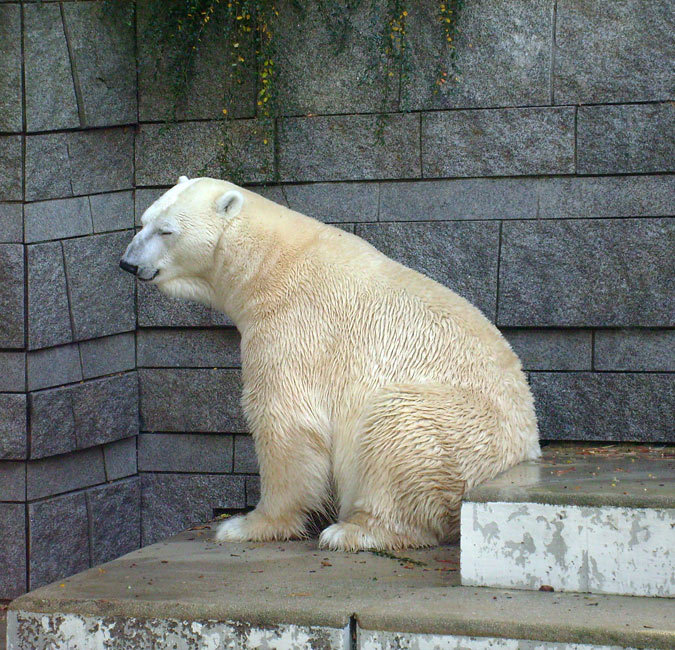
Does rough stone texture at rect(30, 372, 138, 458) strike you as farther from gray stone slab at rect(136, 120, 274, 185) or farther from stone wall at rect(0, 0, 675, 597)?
gray stone slab at rect(136, 120, 274, 185)

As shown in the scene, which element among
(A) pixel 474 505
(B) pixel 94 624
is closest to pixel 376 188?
(A) pixel 474 505

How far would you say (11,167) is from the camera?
502 centimetres

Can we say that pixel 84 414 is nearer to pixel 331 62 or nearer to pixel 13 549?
pixel 13 549

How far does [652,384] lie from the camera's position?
5102mm

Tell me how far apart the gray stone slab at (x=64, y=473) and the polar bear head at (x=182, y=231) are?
1.56 meters

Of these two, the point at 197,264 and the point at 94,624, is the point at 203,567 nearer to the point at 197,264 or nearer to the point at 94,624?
the point at 94,624

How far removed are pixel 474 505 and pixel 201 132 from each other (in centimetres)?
307

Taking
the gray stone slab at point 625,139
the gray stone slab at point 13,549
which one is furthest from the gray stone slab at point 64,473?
the gray stone slab at point 625,139

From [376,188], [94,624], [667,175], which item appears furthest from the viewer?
[376,188]

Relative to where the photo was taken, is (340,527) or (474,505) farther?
(340,527)

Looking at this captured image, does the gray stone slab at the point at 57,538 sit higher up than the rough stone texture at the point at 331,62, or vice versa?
the rough stone texture at the point at 331,62

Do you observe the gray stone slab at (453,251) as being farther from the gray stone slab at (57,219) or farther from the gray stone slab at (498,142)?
the gray stone slab at (57,219)

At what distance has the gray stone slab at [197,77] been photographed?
211 inches

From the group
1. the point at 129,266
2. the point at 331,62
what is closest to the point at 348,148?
the point at 331,62
